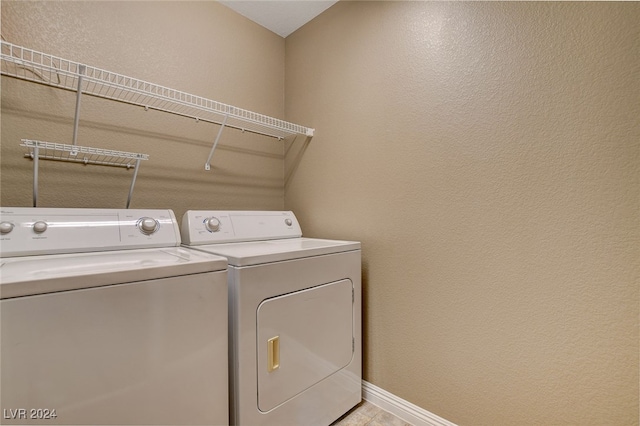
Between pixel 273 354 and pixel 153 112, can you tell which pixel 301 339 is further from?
pixel 153 112

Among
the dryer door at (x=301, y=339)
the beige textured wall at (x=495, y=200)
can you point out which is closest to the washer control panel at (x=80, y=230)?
the dryer door at (x=301, y=339)

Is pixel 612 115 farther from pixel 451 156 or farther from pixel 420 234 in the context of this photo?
pixel 420 234

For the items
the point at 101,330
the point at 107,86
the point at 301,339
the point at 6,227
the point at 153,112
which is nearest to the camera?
the point at 101,330

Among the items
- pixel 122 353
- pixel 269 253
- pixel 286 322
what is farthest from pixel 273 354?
pixel 122 353

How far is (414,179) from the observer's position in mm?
1436

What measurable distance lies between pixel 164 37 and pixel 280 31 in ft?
2.90

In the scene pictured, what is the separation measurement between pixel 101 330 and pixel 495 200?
141 cm

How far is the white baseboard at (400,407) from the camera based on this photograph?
1354 mm

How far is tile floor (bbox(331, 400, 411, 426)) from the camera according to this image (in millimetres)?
1419

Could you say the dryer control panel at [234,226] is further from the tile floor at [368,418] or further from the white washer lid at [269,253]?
the tile floor at [368,418]

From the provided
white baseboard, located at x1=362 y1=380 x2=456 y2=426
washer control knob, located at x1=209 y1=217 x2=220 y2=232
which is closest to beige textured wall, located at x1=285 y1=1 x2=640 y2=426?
white baseboard, located at x1=362 y1=380 x2=456 y2=426

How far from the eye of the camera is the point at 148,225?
1.28 meters

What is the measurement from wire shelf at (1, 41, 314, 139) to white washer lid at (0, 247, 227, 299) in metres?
0.67

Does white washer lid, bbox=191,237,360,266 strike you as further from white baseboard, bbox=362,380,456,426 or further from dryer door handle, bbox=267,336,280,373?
white baseboard, bbox=362,380,456,426
